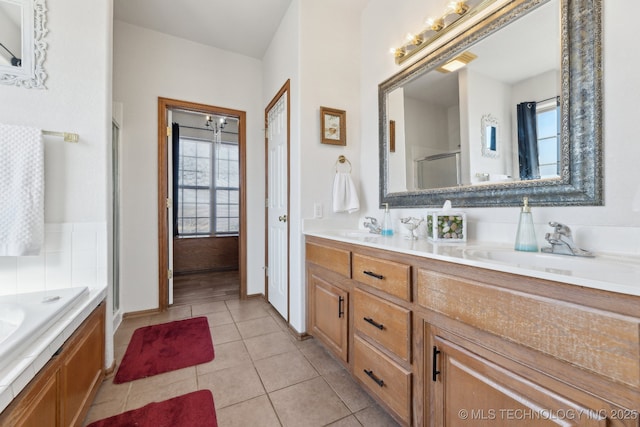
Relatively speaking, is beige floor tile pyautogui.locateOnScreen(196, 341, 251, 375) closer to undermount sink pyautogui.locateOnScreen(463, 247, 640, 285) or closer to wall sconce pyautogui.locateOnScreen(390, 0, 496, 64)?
undermount sink pyautogui.locateOnScreen(463, 247, 640, 285)

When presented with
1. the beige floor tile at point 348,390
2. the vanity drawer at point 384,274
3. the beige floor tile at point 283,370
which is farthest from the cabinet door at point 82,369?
the vanity drawer at point 384,274

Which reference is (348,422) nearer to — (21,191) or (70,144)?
(21,191)

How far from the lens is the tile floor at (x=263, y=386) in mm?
1345

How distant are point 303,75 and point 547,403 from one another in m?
2.29

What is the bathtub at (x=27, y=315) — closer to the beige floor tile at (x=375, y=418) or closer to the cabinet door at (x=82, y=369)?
the cabinet door at (x=82, y=369)

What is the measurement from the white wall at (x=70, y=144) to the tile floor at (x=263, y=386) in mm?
692

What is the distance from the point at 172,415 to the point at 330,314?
A: 3.24 ft

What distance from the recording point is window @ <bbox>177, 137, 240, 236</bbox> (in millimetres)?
4645

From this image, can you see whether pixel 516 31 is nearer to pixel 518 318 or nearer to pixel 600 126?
pixel 600 126

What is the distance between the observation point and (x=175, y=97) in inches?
110

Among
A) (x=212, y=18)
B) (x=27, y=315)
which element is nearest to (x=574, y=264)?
(x=27, y=315)

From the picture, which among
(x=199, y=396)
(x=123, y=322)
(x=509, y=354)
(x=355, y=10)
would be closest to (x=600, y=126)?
(x=509, y=354)

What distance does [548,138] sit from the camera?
117 centimetres

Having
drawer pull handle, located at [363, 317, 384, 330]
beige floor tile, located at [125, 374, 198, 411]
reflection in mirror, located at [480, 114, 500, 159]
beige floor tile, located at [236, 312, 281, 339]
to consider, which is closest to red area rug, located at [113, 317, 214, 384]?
beige floor tile, located at [125, 374, 198, 411]
